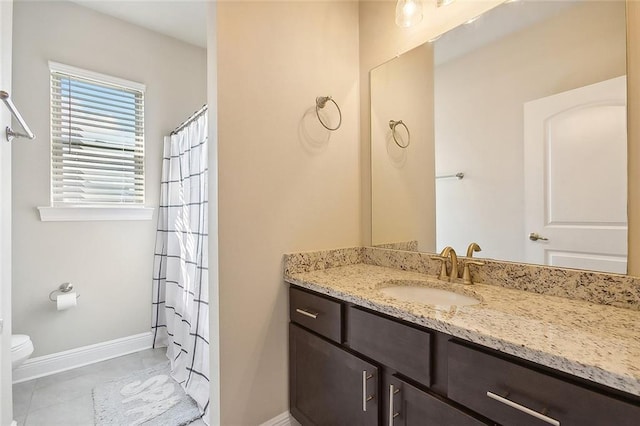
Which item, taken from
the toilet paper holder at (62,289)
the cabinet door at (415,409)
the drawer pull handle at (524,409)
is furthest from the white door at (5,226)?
the drawer pull handle at (524,409)

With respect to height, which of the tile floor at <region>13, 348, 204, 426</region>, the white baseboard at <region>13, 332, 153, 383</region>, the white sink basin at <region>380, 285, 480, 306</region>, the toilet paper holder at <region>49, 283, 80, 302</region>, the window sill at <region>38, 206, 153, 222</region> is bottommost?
the tile floor at <region>13, 348, 204, 426</region>

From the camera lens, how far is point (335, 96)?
1707 mm

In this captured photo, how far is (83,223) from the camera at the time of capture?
226 centimetres

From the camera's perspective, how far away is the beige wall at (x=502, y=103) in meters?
1.05

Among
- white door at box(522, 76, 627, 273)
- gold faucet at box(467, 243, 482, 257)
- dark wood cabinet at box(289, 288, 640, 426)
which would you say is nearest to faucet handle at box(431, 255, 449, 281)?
gold faucet at box(467, 243, 482, 257)

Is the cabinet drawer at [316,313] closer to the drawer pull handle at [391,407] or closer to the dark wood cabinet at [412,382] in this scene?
the dark wood cabinet at [412,382]

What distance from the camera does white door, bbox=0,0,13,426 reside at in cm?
136

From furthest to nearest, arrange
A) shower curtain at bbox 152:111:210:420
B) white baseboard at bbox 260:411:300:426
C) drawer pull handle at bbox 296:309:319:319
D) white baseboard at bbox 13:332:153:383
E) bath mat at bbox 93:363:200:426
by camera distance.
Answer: white baseboard at bbox 13:332:153:383 < shower curtain at bbox 152:111:210:420 < bath mat at bbox 93:363:200:426 < white baseboard at bbox 260:411:300:426 < drawer pull handle at bbox 296:309:319:319

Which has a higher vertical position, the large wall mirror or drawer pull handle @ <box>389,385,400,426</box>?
the large wall mirror

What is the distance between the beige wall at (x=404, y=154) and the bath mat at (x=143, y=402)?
1.51 metres

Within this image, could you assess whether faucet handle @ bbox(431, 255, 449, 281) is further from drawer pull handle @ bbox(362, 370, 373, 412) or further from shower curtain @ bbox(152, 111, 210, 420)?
shower curtain @ bbox(152, 111, 210, 420)

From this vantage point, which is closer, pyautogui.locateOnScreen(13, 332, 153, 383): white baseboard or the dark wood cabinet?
the dark wood cabinet

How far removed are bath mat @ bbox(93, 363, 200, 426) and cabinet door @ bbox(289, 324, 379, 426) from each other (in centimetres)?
71

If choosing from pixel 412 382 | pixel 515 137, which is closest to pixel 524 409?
pixel 412 382
